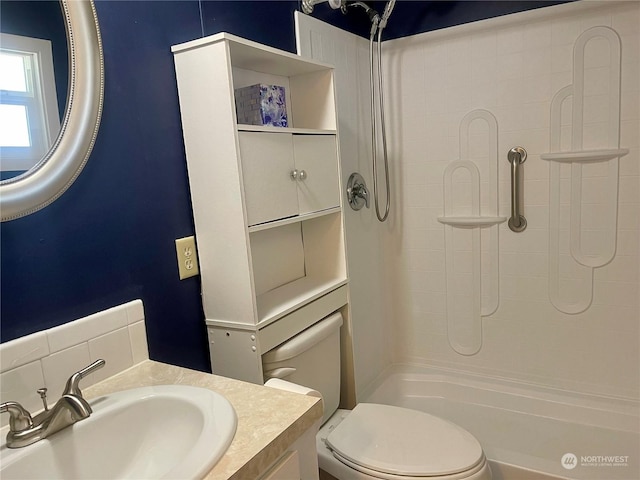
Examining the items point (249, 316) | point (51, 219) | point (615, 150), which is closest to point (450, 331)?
point (615, 150)

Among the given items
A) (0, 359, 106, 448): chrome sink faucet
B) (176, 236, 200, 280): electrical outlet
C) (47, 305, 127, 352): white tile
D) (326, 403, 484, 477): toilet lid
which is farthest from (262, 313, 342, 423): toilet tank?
(0, 359, 106, 448): chrome sink faucet

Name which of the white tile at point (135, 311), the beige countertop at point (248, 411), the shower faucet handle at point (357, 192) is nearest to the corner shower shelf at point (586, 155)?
the shower faucet handle at point (357, 192)

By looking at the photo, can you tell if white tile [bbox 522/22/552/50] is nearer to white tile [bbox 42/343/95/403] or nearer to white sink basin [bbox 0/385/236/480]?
white sink basin [bbox 0/385/236/480]

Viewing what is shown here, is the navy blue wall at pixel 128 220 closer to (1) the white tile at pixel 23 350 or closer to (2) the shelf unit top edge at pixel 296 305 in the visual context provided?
(1) the white tile at pixel 23 350

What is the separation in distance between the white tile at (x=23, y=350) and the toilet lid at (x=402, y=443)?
0.87 meters

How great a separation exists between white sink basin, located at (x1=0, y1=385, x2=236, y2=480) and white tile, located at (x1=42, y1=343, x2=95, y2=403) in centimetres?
10

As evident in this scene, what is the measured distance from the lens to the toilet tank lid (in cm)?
137

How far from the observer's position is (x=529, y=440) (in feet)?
6.48

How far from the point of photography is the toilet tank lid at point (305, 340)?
4.49 feet

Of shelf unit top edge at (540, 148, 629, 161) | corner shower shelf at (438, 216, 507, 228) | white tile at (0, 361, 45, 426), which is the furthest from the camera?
corner shower shelf at (438, 216, 507, 228)

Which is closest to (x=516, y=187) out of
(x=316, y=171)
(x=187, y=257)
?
(x=316, y=171)

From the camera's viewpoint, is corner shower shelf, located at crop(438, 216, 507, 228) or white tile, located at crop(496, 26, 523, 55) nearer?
white tile, located at crop(496, 26, 523, 55)

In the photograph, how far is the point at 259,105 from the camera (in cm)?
144

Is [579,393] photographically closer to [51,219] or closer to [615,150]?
[615,150]
